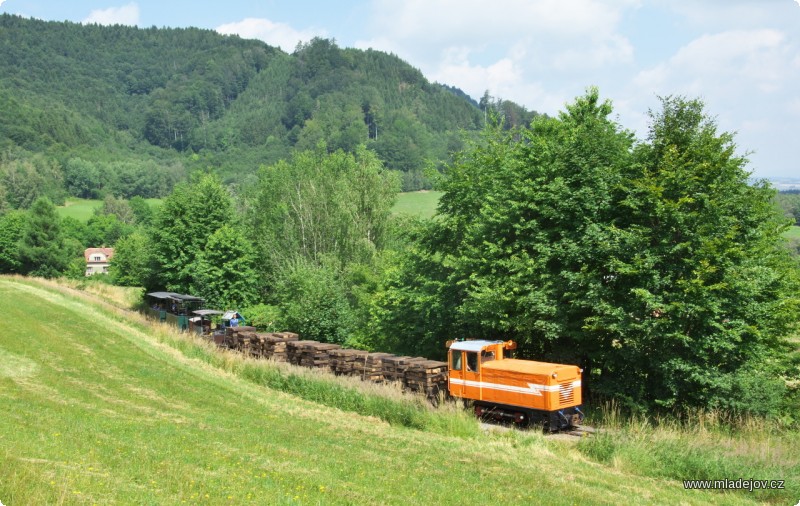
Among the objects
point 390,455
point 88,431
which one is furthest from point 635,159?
point 88,431

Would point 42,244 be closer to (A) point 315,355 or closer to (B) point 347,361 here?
(A) point 315,355

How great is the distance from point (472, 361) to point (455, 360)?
2.53ft

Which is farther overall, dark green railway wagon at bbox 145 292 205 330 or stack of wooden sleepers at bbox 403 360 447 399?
dark green railway wagon at bbox 145 292 205 330

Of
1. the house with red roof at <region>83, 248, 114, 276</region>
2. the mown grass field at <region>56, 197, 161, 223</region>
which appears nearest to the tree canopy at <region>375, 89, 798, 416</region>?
the house with red roof at <region>83, 248, 114, 276</region>

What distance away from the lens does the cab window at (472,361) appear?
2164 cm

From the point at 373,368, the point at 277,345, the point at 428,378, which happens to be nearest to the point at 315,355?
the point at 277,345

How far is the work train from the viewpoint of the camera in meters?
19.6

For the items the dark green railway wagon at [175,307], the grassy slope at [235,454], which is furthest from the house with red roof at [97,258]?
the grassy slope at [235,454]

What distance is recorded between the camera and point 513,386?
20.3 meters

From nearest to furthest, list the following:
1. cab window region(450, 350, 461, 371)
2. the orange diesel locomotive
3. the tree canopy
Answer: the orange diesel locomotive
the tree canopy
cab window region(450, 350, 461, 371)

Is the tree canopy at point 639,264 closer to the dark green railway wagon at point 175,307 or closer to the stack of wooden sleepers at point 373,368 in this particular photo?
the stack of wooden sleepers at point 373,368

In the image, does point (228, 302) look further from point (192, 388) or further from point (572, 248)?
point (572, 248)

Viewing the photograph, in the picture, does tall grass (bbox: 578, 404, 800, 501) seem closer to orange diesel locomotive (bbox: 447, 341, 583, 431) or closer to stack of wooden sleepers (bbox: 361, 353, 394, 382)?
orange diesel locomotive (bbox: 447, 341, 583, 431)

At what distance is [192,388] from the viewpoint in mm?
22422
